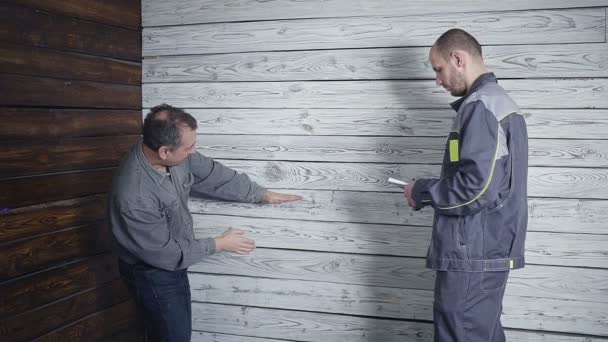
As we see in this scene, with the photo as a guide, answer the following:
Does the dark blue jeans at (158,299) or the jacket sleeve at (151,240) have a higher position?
the jacket sleeve at (151,240)

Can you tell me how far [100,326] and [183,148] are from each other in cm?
105

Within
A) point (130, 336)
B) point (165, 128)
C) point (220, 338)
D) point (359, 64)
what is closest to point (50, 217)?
point (165, 128)

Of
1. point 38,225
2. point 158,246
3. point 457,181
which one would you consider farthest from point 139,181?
point 457,181

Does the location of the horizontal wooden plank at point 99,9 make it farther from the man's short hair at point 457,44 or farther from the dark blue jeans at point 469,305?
the dark blue jeans at point 469,305

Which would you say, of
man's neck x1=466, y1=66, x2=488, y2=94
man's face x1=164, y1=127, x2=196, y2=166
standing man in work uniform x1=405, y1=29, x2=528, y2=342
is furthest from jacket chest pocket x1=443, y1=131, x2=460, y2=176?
man's face x1=164, y1=127, x2=196, y2=166

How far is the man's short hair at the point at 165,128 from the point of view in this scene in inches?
89.9

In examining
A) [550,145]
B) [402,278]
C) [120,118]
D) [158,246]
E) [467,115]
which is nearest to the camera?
[467,115]

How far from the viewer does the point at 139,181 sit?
2.30 meters

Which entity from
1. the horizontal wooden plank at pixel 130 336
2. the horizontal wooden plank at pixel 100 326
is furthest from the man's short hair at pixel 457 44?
the horizontal wooden plank at pixel 130 336

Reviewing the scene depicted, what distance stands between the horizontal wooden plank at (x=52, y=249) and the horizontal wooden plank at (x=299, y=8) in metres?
1.14

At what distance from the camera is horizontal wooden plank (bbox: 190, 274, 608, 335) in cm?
250

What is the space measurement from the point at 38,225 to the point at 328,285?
53.5 inches

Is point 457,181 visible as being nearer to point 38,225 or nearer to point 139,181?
point 139,181

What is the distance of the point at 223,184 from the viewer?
278 cm
